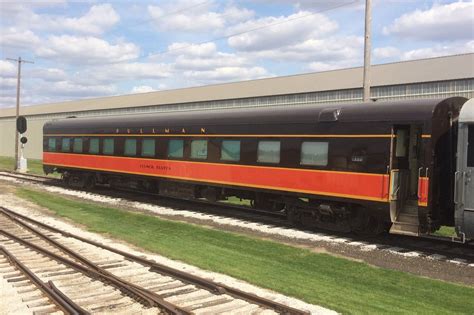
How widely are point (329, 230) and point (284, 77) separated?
2016 centimetres

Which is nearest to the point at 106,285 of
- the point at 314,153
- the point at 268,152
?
the point at 314,153

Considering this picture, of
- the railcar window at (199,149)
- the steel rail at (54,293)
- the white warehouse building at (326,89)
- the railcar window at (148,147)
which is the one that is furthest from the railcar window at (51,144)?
the steel rail at (54,293)

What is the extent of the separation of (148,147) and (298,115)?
7.81 metres

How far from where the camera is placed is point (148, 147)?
19.6m

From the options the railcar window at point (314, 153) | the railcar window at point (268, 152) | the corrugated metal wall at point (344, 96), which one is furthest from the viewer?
the corrugated metal wall at point (344, 96)

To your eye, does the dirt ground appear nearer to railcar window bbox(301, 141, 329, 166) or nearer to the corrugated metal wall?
railcar window bbox(301, 141, 329, 166)

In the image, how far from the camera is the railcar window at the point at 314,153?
1295 centimetres

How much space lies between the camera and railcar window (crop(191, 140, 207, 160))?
16.8 metres

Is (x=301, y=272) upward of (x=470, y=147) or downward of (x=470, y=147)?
downward

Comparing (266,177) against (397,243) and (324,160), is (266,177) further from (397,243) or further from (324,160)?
(397,243)

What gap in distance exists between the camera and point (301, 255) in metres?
10.7

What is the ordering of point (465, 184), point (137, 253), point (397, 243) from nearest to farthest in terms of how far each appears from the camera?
point (465, 184) → point (137, 253) → point (397, 243)

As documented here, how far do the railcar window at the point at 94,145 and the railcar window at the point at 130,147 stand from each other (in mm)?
2589

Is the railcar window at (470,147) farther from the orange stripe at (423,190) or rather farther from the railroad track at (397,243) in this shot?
the railroad track at (397,243)
